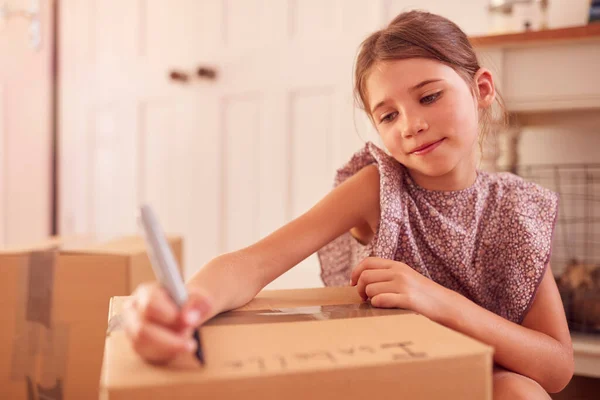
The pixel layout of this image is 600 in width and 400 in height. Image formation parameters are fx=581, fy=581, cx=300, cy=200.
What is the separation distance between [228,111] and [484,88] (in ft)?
3.89

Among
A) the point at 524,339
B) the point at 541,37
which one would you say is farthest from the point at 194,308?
the point at 541,37

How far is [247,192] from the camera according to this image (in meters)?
1.91

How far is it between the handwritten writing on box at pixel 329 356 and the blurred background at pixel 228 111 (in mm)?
915

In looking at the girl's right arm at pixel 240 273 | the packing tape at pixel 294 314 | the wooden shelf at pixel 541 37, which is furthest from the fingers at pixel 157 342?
the wooden shelf at pixel 541 37

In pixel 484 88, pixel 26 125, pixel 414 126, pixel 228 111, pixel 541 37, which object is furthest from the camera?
pixel 26 125

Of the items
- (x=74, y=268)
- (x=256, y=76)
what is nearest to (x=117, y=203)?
(x=256, y=76)

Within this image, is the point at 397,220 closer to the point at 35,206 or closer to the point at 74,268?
the point at 74,268

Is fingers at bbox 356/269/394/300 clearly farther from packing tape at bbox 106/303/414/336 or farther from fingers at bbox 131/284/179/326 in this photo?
fingers at bbox 131/284/179/326

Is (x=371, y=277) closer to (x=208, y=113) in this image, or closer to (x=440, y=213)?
(x=440, y=213)

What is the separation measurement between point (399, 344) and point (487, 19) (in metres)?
1.34

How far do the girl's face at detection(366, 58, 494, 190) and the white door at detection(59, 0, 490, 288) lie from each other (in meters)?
0.83

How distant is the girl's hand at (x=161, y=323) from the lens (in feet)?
1.28

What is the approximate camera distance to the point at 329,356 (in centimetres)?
40

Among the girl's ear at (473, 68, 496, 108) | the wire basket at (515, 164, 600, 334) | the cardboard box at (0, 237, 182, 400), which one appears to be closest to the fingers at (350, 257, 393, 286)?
the girl's ear at (473, 68, 496, 108)
